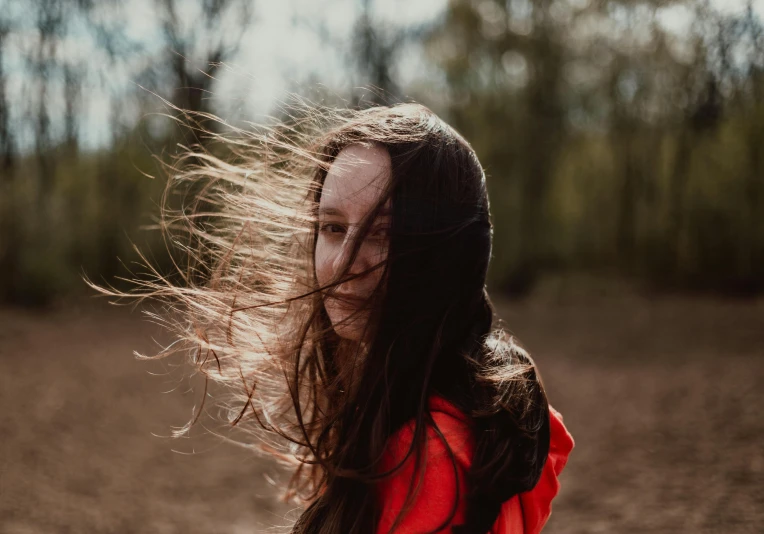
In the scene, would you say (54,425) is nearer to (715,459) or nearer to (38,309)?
(715,459)

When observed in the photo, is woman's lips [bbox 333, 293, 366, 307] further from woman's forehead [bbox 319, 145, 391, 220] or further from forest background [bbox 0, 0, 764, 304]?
forest background [bbox 0, 0, 764, 304]

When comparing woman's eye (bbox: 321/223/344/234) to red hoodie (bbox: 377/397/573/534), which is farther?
woman's eye (bbox: 321/223/344/234)

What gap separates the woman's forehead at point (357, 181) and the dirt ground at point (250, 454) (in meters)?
1.29

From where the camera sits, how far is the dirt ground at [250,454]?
3910mm

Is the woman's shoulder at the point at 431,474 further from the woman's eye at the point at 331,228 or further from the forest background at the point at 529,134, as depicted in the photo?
the forest background at the point at 529,134

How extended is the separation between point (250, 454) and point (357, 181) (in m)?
4.50

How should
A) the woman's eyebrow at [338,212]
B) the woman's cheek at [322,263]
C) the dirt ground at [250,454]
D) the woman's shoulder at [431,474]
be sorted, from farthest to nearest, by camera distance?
the dirt ground at [250,454] → the woman's cheek at [322,263] → the woman's eyebrow at [338,212] → the woman's shoulder at [431,474]

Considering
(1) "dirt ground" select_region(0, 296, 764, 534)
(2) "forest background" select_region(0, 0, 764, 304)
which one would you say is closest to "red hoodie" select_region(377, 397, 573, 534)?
(1) "dirt ground" select_region(0, 296, 764, 534)

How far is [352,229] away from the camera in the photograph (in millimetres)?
1379

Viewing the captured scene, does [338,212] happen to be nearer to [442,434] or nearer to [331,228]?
[331,228]

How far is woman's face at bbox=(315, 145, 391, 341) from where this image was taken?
1.35 meters

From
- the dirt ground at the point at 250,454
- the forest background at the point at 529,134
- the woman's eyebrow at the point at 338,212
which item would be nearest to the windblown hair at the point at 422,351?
the woman's eyebrow at the point at 338,212

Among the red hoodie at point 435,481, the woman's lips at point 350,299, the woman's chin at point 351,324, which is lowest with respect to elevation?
the red hoodie at point 435,481

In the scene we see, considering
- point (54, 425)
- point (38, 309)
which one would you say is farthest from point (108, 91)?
→ point (54, 425)
